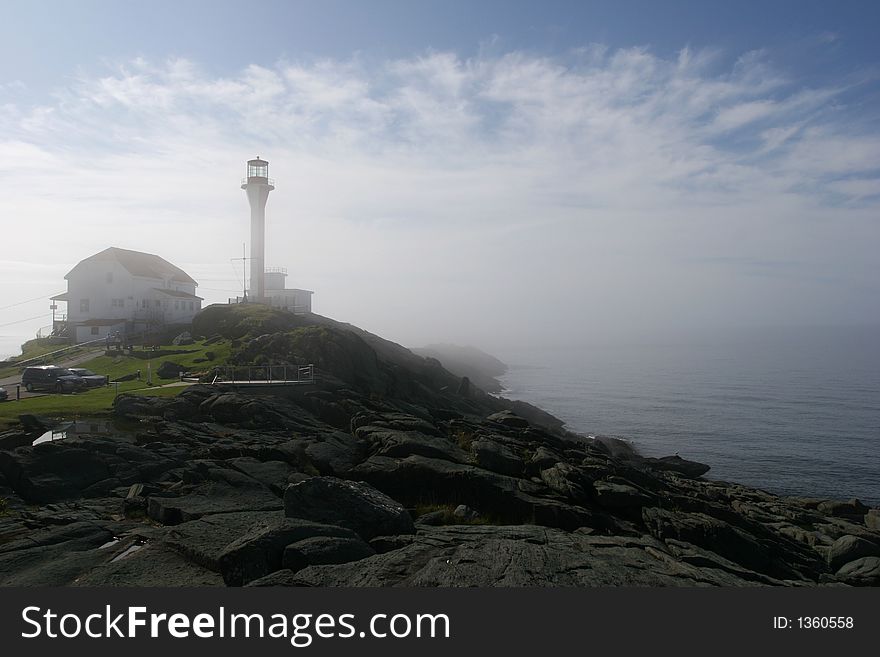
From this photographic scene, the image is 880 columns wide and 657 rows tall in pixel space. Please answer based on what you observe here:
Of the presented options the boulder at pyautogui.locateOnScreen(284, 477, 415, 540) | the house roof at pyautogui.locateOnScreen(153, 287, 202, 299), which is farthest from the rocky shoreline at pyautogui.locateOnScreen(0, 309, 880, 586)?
the house roof at pyautogui.locateOnScreen(153, 287, 202, 299)

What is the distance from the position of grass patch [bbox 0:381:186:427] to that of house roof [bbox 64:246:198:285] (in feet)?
131

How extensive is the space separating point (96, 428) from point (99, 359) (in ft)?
98.2

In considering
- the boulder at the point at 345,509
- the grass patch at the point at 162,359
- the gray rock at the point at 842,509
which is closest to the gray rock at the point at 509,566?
the boulder at the point at 345,509

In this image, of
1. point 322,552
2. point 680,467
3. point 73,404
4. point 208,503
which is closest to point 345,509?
point 322,552

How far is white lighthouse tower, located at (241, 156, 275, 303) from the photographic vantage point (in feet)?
254

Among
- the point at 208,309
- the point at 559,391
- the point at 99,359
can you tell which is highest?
the point at 208,309

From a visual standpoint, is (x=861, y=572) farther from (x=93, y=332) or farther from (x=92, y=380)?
(x=93, y=332)

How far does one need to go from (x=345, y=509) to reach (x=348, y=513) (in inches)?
4.8

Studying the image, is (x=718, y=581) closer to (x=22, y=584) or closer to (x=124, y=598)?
(x=124, y=598)

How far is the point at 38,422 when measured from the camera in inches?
924

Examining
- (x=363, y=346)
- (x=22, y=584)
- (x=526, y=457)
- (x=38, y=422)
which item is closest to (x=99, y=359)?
(x=363, y=346)

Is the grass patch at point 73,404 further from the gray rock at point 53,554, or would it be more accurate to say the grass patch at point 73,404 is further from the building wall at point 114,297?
the building wall at point 114,297

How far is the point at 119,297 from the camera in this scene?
6844 centimetres

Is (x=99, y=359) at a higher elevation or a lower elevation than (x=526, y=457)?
higher
